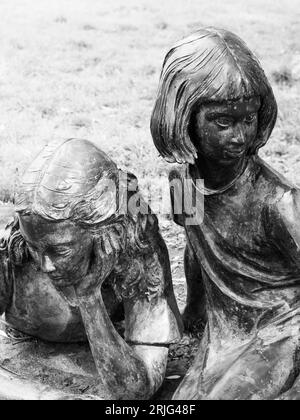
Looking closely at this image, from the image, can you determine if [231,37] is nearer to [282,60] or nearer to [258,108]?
[258,108]

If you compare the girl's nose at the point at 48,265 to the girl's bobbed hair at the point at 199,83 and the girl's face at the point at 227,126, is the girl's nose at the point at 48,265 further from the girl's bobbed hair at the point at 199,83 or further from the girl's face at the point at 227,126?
the girl's face at the point at 227,126

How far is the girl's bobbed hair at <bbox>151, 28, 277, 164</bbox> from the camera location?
283 centimetres

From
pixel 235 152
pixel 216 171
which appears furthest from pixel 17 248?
pixel 235 152

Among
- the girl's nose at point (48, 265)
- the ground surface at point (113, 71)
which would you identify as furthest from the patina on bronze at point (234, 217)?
the ground surface at point (113, 71)

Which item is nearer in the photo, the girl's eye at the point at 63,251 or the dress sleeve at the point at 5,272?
the girl's eye at the point at 63,251

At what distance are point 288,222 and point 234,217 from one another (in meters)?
0.25

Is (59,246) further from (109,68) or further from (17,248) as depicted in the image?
(109,68)

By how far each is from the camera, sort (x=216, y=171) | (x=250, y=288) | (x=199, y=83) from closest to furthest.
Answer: (x=199, y=83), (x=216, y=171), (x=250, y=288)

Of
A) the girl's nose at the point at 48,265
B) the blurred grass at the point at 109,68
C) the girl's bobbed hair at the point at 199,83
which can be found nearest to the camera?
the girl's bobbed hair at the point at 199,83

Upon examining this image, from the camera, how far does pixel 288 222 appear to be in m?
3.01

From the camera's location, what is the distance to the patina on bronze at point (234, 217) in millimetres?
2871

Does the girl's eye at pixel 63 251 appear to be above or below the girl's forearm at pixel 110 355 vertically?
above

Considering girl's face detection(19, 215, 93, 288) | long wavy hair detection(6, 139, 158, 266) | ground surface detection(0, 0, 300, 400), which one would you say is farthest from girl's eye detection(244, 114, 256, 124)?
ground surface detection(0, 0, 300, 400)
